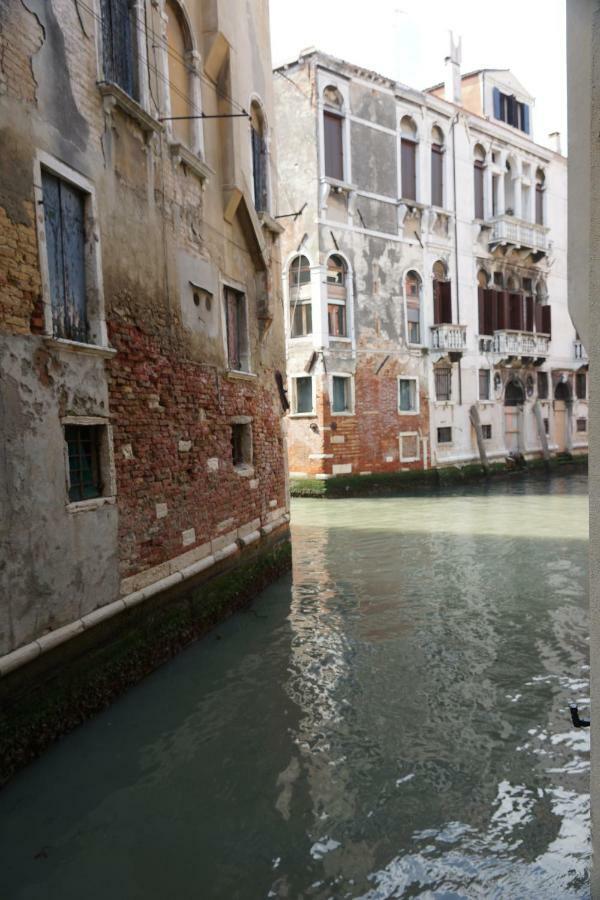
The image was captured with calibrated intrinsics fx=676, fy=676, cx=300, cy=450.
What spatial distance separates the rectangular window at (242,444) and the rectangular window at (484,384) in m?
13.5

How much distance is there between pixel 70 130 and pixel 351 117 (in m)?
12.9

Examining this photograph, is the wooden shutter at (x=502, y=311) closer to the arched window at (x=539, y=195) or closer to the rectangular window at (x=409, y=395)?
the arched window at (x=539, y=195)

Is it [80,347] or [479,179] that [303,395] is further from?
[80,347]

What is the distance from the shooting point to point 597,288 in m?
1.69

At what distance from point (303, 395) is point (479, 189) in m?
8.77

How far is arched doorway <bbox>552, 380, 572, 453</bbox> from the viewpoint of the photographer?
22109mm

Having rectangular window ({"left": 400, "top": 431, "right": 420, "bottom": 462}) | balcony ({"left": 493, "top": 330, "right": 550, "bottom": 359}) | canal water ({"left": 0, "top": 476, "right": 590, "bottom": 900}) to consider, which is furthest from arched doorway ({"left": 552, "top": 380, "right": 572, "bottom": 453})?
canal water ({"left": 0, "top": 476, "right": 590, "bottom": 900})

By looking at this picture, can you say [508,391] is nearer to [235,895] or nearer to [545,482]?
Result: [545,482]

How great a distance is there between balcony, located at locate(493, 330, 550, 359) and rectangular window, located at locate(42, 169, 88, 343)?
661 inches

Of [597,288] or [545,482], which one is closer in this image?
[597,288]

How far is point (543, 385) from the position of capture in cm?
2164

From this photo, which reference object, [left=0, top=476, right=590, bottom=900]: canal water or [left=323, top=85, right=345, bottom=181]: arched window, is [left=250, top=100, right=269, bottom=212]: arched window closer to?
[left=0, top=476, right=590, bottom=900]: canal water

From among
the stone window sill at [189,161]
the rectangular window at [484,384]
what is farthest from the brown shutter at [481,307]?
the stone window sill at [189,161]

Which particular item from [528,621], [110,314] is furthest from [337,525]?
[110,314]
